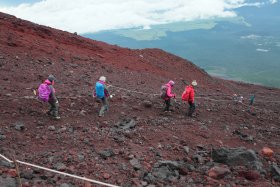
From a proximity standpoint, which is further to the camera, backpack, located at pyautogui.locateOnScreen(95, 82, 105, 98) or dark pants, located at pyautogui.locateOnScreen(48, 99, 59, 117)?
backpack, located at pyautogui.locateOnScreen(95, 82, 105, 98)

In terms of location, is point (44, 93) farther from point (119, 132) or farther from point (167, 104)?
point (167, 104)

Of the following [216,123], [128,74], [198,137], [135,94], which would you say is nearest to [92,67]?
[128,74]

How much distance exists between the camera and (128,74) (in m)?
25.2

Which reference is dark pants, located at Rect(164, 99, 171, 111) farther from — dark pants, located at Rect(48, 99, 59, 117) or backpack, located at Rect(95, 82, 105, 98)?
dark pants, located at Rect(48, 99, 59, 117)

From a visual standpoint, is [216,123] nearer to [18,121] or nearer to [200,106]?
[200,106]

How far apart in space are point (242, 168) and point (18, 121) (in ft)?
26.1

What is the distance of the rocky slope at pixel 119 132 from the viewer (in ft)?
33.6

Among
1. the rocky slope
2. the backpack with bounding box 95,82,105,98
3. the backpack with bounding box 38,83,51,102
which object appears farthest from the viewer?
the backpack with bounding box 95,82,105,98

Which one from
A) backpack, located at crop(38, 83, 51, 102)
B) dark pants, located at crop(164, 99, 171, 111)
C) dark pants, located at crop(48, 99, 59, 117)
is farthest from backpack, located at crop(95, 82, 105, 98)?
dark pants, located at crop(164, 99, 171, 111)

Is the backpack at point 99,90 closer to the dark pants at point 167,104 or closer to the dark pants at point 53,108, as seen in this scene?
the dark pants at point 53,108

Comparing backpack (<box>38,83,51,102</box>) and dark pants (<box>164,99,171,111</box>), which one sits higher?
backpack (<box>38,83,51,102</box>)

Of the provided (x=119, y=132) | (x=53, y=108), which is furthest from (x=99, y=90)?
(x=119, y=132)

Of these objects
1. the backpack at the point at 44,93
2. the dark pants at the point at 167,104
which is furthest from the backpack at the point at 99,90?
the dark pants at the point at 167,104

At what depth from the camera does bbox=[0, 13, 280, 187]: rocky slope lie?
33.6ft
